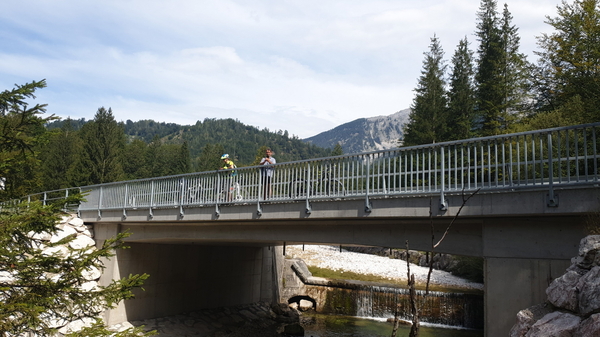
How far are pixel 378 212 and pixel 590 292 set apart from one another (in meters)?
4.68

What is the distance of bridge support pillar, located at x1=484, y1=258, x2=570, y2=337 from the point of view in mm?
8125

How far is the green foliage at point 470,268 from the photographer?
27089 mm

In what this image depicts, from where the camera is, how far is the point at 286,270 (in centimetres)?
2689

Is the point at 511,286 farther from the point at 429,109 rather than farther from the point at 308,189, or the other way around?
the point at 429,109

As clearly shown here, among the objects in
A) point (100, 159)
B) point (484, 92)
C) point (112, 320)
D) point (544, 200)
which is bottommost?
point (112, 320)

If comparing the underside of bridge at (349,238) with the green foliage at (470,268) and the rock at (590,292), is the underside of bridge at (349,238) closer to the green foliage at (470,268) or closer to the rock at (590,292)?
the rock at (590,292)

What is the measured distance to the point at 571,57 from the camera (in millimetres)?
29062

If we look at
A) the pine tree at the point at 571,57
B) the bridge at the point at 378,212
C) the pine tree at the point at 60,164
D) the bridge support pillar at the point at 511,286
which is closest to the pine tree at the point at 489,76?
the pine tree at the point at 571,57

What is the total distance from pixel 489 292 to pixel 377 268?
22.7 m

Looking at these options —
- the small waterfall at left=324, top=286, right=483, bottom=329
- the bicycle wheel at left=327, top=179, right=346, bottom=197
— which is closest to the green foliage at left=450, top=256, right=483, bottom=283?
the small waterfall at left=324, top=286, right=483, bottom=329

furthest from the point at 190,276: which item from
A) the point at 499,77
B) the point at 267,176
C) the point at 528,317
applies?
the point at 499,77

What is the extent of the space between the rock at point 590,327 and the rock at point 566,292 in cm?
49

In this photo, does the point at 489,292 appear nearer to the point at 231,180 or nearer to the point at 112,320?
the point at 231,180

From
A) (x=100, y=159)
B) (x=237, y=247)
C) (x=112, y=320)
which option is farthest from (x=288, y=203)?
(x=100, y=159)
